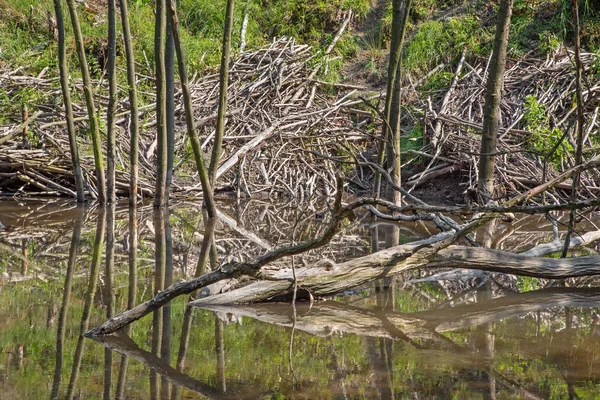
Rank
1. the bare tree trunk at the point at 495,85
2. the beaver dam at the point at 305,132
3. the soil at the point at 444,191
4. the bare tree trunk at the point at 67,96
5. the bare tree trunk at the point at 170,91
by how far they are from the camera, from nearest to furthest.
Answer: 1. the bare tree trunk at the point at 495,85
2. the bare tree trunk at the point at 67,96
3. the bare tree trunk at the point at 170,91
4. the beaver dam at the point at 305,132
5. the soil at the point at 444,191

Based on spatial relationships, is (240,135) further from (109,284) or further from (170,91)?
(109,284)

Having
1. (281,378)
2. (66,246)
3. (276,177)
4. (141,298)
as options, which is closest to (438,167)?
(276,177)

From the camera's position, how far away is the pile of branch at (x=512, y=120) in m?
12.5

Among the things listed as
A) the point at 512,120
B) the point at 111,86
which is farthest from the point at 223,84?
the point at 512,120

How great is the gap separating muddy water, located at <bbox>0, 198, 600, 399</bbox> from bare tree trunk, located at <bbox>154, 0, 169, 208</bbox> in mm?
2616

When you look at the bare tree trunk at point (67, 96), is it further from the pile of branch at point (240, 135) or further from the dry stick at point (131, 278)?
the dry stick at point (131, 278)

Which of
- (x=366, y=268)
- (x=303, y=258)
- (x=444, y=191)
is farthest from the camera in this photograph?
(x=444, y=191)

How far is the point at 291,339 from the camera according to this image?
17.3ft

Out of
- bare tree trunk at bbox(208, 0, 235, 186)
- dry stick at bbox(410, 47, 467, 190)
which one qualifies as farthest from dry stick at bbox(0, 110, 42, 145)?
dry stick at bbox(410, 47, 467, 190)

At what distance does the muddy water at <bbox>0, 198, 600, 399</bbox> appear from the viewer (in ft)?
14.1

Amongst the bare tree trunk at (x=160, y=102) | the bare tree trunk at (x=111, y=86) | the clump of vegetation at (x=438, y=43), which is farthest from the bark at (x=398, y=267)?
the clump of vegetation at (x=438, y=43)

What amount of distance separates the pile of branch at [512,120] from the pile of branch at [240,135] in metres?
1.65

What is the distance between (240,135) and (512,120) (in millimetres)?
5075

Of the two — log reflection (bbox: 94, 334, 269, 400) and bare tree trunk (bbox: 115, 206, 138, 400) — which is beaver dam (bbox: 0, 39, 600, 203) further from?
log reflection (bbox: 94, 334, 269, 400)
